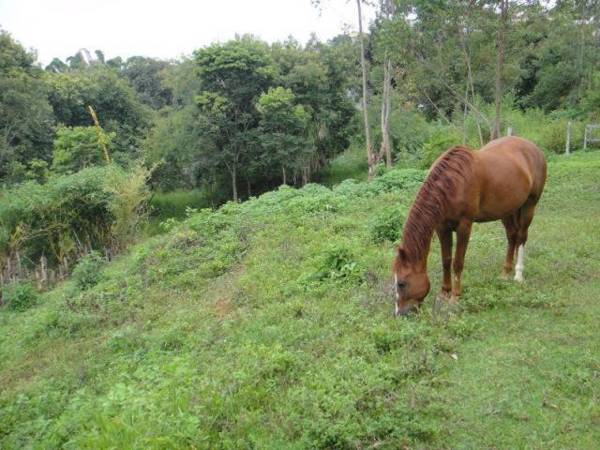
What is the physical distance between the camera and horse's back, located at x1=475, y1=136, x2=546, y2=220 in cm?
614

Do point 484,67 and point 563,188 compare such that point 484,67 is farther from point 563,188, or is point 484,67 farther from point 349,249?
point 349,249

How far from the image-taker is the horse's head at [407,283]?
5.54m

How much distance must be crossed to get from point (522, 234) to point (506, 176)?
3.28 feet

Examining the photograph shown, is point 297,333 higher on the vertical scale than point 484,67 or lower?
lower

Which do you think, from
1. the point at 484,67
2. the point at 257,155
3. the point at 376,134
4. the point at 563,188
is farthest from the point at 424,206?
the point at 376,134

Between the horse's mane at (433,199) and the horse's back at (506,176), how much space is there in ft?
1.14

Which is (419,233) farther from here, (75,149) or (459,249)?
(75,149)

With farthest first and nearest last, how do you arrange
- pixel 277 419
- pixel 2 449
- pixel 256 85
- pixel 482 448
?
pixel 256 85, pixel 2 449, pixel 277 419, pixel 482 448

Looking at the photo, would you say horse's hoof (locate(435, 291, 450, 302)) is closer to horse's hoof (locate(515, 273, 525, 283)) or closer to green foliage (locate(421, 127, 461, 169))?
horse's hoof (locate(515, 273, 525, 283))

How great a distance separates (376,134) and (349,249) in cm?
2153

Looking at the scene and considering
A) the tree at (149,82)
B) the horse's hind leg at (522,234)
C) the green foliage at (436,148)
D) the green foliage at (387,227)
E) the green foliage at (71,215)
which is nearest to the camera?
the horse's hind leg at (522,234)

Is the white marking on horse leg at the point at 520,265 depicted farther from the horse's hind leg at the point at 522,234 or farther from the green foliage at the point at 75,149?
the green foliage at the point at 75,149

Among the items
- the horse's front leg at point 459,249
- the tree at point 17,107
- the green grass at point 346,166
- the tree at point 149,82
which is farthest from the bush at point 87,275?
the tree at point 149,82

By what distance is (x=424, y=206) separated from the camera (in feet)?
18.6
